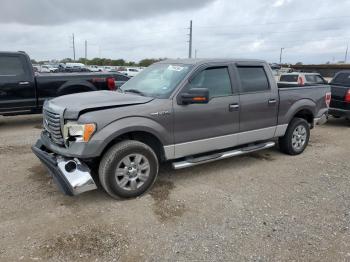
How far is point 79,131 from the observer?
12.8ft

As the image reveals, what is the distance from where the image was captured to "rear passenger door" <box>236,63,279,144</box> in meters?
5.32

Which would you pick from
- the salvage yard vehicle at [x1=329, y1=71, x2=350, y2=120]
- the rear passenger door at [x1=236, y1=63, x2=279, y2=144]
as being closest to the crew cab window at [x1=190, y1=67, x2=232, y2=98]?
the rear passenger door at [x1=236, y1=63, x2=279, y2=144]

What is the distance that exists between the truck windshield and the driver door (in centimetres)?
19

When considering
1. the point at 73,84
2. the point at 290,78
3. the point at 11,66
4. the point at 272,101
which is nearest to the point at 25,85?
the point at 11,66

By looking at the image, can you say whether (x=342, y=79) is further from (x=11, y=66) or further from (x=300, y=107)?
(x=11, y=66)

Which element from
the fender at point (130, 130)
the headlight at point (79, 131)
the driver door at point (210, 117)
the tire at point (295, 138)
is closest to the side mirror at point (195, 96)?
the driver door at point (210, 117)

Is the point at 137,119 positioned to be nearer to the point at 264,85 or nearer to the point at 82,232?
the point at 82,232

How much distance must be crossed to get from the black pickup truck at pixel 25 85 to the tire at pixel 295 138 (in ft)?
17.8

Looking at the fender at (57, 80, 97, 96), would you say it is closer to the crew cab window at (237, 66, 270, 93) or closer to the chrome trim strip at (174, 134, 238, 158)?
the crew cab window at (237, 66, 270, 93)

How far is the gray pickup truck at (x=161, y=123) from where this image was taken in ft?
13.0

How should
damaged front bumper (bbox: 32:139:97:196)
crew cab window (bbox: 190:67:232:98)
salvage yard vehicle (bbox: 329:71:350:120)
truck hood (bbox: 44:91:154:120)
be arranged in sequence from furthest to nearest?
salvage yard vehicle (bbox: 329:71:350:120) < crew cab window (bbox: 190:67:232:98) < truck hood (bbox: 44:91:154:120) < damaged front bumper (bbox: 32:139:97:196)

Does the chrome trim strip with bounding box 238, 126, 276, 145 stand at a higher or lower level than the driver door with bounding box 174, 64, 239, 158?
lower

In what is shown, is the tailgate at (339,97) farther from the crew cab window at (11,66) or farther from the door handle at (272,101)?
the crew cab window at (11,66)

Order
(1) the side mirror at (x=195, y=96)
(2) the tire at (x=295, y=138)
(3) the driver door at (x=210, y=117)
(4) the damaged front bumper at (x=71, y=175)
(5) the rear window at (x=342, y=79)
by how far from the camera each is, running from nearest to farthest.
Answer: (4) the damaged front bumper at (x=71, y=175) → (1) the side mirror at (x=195, y=96) → (3) the driver door at (x=210, y=117) → (2) the tire at (x=295, y=138) → (5) the rear window at (x=342, y=79)
